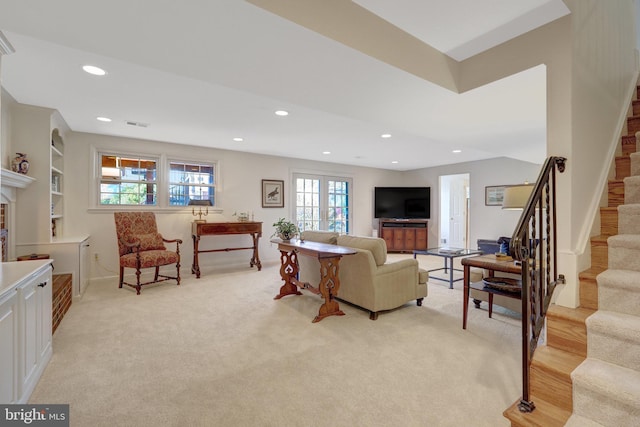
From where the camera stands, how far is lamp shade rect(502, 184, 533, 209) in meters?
2.96

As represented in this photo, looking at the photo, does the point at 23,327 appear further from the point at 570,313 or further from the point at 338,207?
the point at 338,207

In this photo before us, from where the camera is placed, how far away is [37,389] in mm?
1868

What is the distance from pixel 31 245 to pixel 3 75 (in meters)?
1.89

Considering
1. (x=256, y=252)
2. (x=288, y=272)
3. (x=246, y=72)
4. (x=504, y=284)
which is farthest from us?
(x=256, y=252)

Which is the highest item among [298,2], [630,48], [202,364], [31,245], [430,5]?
[630,48]

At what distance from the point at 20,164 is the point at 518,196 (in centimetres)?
542

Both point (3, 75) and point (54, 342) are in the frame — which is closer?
point (54, 342)

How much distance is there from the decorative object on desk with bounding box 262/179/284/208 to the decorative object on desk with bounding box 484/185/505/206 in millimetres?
4723

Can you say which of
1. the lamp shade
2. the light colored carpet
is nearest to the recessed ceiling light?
the light colored carpet

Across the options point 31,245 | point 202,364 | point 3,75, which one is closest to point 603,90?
point 202,364

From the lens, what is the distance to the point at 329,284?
10.4 ft

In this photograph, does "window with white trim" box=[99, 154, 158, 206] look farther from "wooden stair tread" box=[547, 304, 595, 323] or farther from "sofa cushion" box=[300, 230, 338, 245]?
"wooden stair tread" box=[547, 304, 595, 323]

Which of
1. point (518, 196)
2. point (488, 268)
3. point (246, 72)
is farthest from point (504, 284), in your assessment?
point (246, 72)

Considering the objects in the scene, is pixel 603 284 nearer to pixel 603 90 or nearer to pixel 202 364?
pixel 603 90
